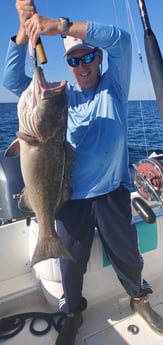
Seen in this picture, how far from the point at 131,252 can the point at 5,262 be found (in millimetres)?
1131

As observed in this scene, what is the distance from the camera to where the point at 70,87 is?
2236 mm

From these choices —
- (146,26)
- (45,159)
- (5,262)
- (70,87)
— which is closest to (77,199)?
(45,159)

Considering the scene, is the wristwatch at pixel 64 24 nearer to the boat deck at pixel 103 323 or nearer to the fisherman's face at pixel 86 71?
the fisherman's face at pixel 86 71

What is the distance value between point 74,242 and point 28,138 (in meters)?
0.84

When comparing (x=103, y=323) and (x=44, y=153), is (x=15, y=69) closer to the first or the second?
(x=44, y=153)

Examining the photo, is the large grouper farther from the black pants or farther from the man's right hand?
the man's right hand

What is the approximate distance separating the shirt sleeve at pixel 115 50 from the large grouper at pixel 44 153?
37 cm

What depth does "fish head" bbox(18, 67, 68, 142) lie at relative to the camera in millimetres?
1685

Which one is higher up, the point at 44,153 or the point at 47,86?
the point at 47,86

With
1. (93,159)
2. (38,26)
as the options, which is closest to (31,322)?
(93,159)

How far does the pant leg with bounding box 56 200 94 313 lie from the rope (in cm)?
19

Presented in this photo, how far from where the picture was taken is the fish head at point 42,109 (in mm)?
1685

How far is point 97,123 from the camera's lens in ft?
6.85

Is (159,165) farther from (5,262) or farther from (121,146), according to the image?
(5,262)
